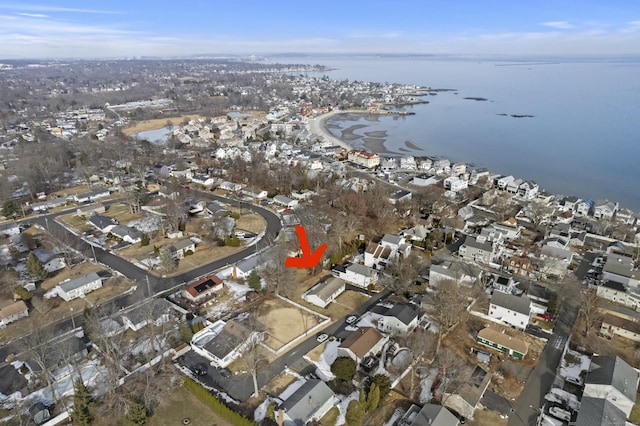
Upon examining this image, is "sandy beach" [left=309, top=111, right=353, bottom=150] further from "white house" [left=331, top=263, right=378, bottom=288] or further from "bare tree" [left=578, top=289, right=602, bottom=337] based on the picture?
"bare tree" [left=578, top=289, right=602, bottom=337]

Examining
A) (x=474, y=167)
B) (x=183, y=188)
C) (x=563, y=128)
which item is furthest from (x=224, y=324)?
(x=563, y=128)

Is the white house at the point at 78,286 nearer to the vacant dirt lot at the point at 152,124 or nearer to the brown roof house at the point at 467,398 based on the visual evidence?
the brown roof house at the point at 467,398

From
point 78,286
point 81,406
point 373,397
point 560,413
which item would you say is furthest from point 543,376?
point 78,286

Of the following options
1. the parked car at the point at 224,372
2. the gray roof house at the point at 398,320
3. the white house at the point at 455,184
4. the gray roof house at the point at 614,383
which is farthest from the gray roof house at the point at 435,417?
the white house at the point at 455,184

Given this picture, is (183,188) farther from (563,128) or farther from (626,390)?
(563,128)

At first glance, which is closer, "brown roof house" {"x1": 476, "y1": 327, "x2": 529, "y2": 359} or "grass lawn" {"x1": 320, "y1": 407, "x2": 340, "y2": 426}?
"grass lawn" {"x1": 320, "y1": 407, "x2": 340, "y2": 426}

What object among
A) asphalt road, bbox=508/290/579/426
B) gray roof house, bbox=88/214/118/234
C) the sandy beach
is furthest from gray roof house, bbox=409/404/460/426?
the sandy beach

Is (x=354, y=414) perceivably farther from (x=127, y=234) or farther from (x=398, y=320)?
(x=127, y=234)
